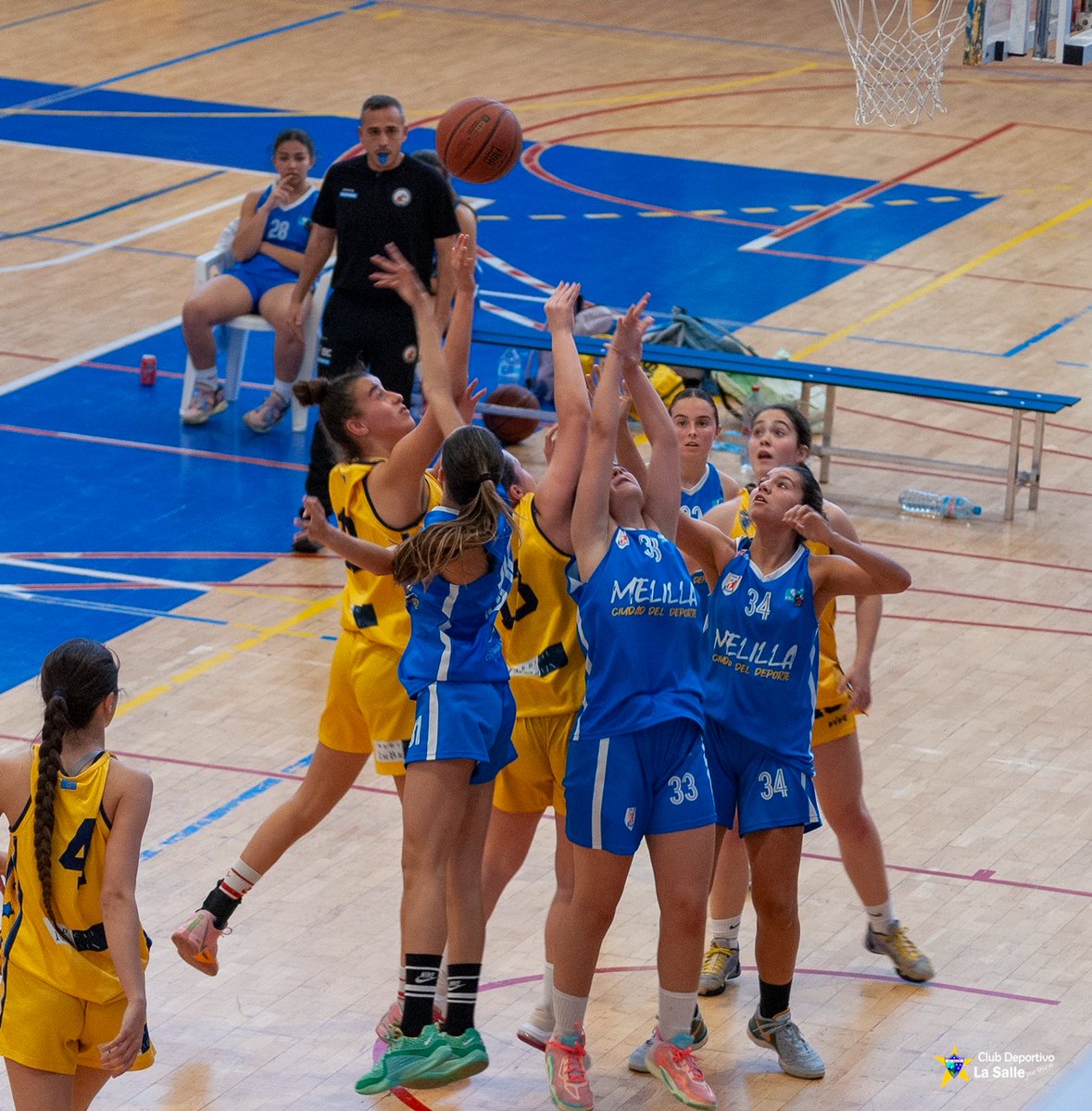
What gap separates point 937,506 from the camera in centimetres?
1109

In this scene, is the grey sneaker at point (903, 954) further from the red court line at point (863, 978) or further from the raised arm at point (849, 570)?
the raised arm at point (849, 570)

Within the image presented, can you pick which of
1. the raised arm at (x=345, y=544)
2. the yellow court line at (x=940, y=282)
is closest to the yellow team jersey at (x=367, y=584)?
the raised arm at (x=345, y=544)

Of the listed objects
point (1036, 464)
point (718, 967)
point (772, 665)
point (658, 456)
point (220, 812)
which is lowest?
point (220, 812)

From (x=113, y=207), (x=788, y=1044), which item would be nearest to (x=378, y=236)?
(x=788, y=1044)

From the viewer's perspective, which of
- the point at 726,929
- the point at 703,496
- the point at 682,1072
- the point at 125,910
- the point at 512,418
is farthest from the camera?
the point at 512,418

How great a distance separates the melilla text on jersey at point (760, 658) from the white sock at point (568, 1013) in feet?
3.33

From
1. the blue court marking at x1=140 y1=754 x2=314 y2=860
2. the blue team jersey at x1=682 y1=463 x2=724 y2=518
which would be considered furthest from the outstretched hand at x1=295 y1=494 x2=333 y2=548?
the blue court marking at x1=140 y1=754 x2=314 y2=860

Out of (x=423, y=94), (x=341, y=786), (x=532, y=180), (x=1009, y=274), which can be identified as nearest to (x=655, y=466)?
(x=341, y=786)

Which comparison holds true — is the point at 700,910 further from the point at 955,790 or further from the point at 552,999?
the point at 955,790

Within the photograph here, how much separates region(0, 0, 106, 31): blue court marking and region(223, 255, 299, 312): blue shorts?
12.8 m

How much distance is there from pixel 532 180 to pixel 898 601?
29.5ft

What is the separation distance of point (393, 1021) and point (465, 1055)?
11.5 inches

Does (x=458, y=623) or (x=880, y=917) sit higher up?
(x=458, y=623)

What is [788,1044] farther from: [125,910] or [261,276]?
[261,276]
